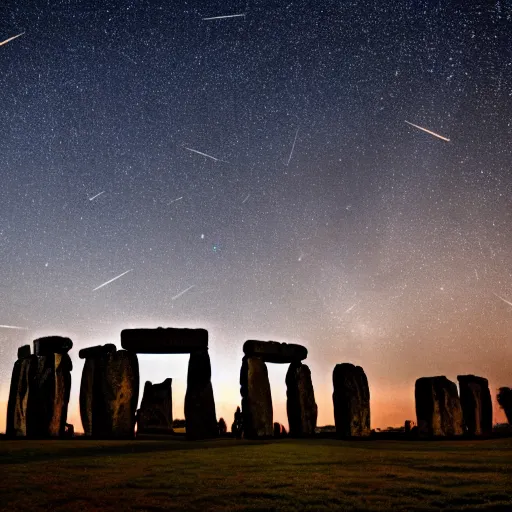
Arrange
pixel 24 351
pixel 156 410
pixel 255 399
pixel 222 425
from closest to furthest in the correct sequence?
pixel 255 399
pixel 24 351
pixel 222 425
pixel 156 410

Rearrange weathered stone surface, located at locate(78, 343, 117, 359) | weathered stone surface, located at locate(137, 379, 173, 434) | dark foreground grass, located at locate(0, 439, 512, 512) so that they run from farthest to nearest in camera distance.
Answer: weathered stone surface, located at locate(137, 379, 173, 434) < weathered stone surface, located at locate(78, 343, 117, 359) < dark foreground grass, located at locate(0, 439, 512, 512)

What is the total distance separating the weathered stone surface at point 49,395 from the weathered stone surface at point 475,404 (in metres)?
10.5

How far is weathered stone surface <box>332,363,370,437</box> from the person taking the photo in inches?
605

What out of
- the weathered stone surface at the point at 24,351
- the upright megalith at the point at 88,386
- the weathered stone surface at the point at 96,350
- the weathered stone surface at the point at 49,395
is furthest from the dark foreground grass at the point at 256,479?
the weathered stone surface at the point at 24,351

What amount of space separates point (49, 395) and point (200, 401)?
3719 millimetres

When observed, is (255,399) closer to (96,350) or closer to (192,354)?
(192,354)

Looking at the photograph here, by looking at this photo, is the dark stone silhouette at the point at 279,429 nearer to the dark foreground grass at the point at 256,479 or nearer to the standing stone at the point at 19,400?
the standing stone at the point at 19,400

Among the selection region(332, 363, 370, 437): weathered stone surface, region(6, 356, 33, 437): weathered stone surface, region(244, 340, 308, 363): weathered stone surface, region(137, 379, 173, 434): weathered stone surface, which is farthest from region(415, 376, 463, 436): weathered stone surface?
region(6, 356, 33, 437): weathered stone surface

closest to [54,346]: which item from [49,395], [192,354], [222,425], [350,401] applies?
[49,395]

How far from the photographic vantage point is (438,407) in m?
16.1

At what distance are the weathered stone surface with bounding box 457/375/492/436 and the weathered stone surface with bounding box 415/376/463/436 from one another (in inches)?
46.0

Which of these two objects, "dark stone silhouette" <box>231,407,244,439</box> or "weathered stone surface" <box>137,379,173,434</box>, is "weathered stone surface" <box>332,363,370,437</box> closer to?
"dark stone silhouette" <box>231,407,244,439</box>

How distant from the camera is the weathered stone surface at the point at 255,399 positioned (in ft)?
52.0

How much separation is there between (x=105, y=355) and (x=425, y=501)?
11.1 metres
